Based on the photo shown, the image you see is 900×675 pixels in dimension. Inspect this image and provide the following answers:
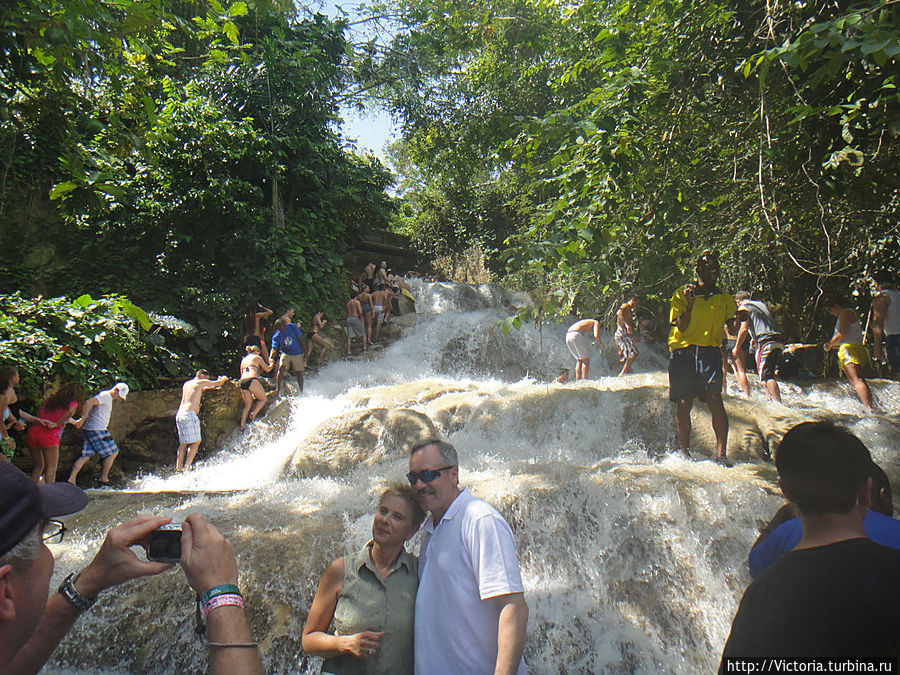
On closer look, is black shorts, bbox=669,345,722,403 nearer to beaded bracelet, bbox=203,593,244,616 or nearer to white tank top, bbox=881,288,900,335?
white tank top, bbox=881,288,900,335

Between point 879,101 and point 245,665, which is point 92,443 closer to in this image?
point 245,665

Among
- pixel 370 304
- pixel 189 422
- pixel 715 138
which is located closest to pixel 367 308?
pixel 370 304

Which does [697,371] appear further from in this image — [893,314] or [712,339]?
[893,314]

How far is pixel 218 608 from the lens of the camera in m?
1.33

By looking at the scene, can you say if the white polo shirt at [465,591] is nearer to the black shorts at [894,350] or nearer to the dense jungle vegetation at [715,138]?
the dense jungle vegetation at [715,138]

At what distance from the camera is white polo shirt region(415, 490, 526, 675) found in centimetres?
198

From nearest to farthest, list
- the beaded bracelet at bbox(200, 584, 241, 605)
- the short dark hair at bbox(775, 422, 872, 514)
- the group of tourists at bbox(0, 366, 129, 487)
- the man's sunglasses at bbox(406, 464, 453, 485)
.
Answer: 1. the beaded bracelet at bbox(200, 584, 241, 605)
2. the short dark hair at bbox(775, 422, 872, 514)
3. the man's sunglasses at bbox(406, 464, 453, 485)
4. the group of tourists at bbox(0, 366, 129, 487)

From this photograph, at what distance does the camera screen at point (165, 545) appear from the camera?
1.44 m

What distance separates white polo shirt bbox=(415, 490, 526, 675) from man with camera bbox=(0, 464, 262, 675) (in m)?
0.91

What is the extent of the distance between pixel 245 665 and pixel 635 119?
15.2ft

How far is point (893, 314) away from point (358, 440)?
629 cm

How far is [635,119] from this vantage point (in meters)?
4.56

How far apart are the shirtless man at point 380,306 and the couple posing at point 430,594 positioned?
1260 centimetres

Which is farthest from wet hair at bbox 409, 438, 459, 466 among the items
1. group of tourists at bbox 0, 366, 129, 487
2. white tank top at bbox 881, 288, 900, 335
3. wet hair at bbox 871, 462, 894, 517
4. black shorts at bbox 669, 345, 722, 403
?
white tank top at bbox 881, 288, 900, 335
